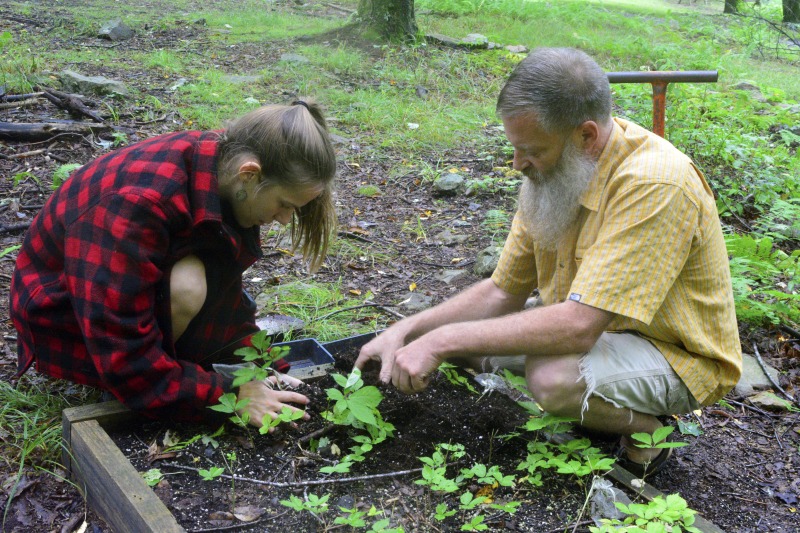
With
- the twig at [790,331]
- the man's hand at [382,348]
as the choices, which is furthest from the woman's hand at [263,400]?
the twig at [790,331]

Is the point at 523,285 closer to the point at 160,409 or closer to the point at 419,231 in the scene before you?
the point at 160,409

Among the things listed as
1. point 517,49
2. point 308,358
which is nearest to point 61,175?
point 308,358

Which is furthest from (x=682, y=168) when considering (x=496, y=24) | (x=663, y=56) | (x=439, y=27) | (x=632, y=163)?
(x=496, y=24)

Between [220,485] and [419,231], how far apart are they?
2874 mm

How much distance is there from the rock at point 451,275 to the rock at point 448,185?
4.12ft

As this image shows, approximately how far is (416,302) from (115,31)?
23.1 feet

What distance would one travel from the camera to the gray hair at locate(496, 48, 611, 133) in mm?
2297

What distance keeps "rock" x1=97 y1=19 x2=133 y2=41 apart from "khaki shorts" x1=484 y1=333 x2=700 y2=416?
8356mm

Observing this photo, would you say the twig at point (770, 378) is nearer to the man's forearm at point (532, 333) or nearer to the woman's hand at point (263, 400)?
the man's forearm at point (532, 333)

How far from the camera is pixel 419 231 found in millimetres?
4871

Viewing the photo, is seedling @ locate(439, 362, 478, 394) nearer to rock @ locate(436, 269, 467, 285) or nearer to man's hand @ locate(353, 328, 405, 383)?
man's hand @ locate(353, 328, 405, 383)

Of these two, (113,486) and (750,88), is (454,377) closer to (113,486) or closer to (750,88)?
(113,486)

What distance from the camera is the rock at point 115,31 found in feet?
29.5

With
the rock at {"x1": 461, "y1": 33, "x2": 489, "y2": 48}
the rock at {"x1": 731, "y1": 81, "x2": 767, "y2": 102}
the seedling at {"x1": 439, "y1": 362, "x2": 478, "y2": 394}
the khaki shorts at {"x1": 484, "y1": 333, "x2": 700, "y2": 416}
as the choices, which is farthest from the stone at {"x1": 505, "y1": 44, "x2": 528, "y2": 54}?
the khaki shorts at {"x1": 484, "y1": 333, "x2": 700, "y2": 416}
